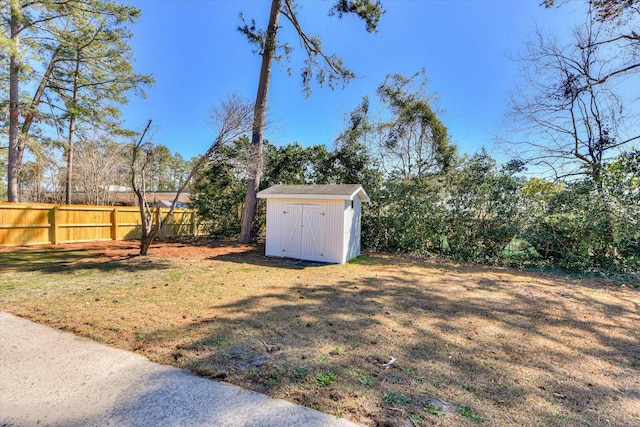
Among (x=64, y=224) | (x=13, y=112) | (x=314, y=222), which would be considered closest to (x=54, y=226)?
(x=64, y=224)

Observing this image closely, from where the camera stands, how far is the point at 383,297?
5.04m

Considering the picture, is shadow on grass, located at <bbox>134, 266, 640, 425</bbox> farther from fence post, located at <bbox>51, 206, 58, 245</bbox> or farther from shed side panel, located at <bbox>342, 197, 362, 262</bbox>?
fence post, located at <bbox>51, 206, 58, 245</bbox>

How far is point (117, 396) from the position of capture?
209cm

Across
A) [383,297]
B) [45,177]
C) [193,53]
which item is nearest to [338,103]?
[193,53]

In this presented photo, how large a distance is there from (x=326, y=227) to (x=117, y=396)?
6.53m

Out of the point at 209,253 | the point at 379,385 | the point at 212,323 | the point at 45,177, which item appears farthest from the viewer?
the point at 45,177

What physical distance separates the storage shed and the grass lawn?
1658 millimetres

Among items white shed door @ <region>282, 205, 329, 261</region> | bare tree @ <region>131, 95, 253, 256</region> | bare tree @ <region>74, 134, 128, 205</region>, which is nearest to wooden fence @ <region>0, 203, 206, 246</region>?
bare tree @ <region>131, 95, 253, 256</region>

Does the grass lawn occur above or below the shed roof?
below

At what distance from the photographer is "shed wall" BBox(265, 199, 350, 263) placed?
323 inches

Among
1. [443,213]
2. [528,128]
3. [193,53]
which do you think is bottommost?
[443,213]

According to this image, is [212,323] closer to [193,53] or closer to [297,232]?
[297,232]

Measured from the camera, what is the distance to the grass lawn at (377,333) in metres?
2.17

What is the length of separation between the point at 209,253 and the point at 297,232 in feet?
9.87
